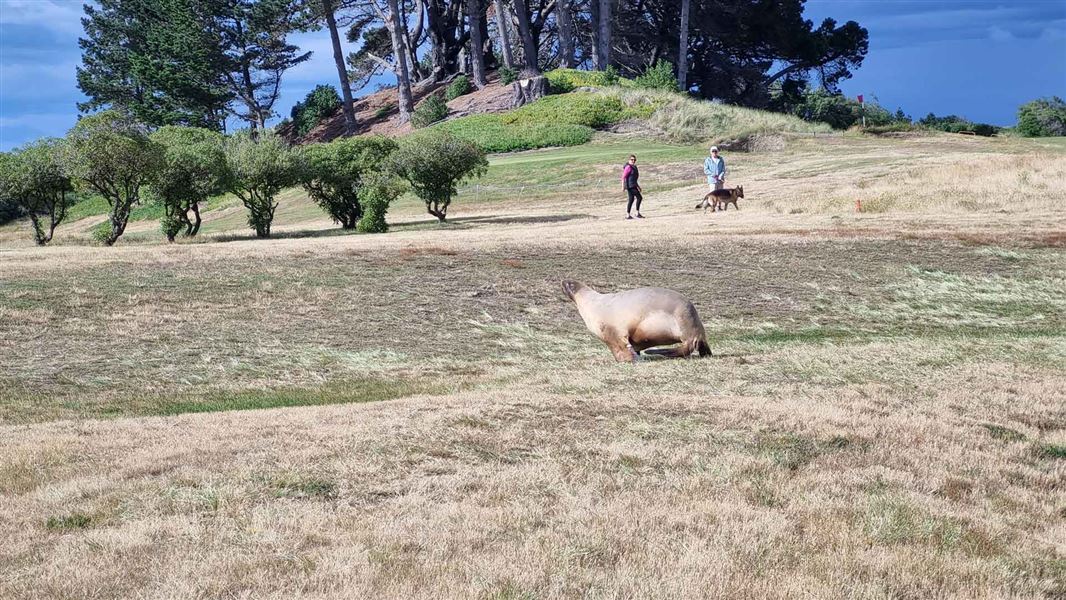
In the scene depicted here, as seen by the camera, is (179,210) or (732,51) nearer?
(179,210)

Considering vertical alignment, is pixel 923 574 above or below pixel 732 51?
below

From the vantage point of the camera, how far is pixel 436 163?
3891 cm

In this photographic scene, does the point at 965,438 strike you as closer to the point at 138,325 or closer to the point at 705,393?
the point at 705,393

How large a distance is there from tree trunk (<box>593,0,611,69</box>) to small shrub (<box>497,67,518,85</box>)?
827 cm

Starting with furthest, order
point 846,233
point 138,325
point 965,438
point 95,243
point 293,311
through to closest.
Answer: point 95,243, point 846,233, point 293,311, point 138,325, point 965,438

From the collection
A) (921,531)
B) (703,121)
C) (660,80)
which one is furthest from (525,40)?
(921,531)

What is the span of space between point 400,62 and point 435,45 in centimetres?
1656

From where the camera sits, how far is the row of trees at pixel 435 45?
79.2 meters

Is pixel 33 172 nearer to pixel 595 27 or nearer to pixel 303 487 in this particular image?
pixel 303 487

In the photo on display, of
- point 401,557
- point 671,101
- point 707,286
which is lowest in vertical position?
point 707,286

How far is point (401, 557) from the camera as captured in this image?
537 centimetres

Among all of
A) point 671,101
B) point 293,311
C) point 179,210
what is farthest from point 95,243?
point 671,101

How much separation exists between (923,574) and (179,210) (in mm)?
37199

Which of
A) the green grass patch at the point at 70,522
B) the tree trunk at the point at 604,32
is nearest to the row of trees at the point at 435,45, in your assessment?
the tree trunk at the point at 604,32
